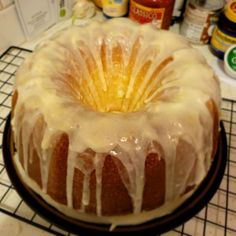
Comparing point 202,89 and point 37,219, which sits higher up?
point 202,89

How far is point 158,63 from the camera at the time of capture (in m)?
0.56

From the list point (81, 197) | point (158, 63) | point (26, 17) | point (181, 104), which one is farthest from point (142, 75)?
point (26, 17)

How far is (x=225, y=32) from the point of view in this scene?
33.0 inches

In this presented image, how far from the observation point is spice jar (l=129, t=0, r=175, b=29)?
0.82m

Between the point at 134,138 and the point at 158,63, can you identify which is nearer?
the point at 134,138

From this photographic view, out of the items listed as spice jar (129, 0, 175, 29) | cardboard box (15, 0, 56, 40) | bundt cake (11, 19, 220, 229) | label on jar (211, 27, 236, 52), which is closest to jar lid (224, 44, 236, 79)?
label on jar (211, 27, 236, 52)

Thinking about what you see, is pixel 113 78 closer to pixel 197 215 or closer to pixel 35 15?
A: pixel 197 215

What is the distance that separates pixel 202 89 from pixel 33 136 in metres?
0.29

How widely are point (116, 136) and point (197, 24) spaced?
60cm

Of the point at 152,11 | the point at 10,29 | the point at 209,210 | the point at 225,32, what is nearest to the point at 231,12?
the point at 225,32

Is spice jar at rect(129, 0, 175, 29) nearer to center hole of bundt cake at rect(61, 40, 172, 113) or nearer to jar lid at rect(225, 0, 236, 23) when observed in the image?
jar lid at rect(225, 0, 236, 23)

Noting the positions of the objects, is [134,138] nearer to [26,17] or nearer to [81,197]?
[81,197]

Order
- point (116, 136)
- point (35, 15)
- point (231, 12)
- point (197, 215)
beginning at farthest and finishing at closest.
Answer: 1. point (35, 15)
2. point (231, 12)
3. point (197, 215)
4. point (116, 136)

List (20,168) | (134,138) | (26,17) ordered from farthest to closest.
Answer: (26,17) < (20,168) < (134,138)
